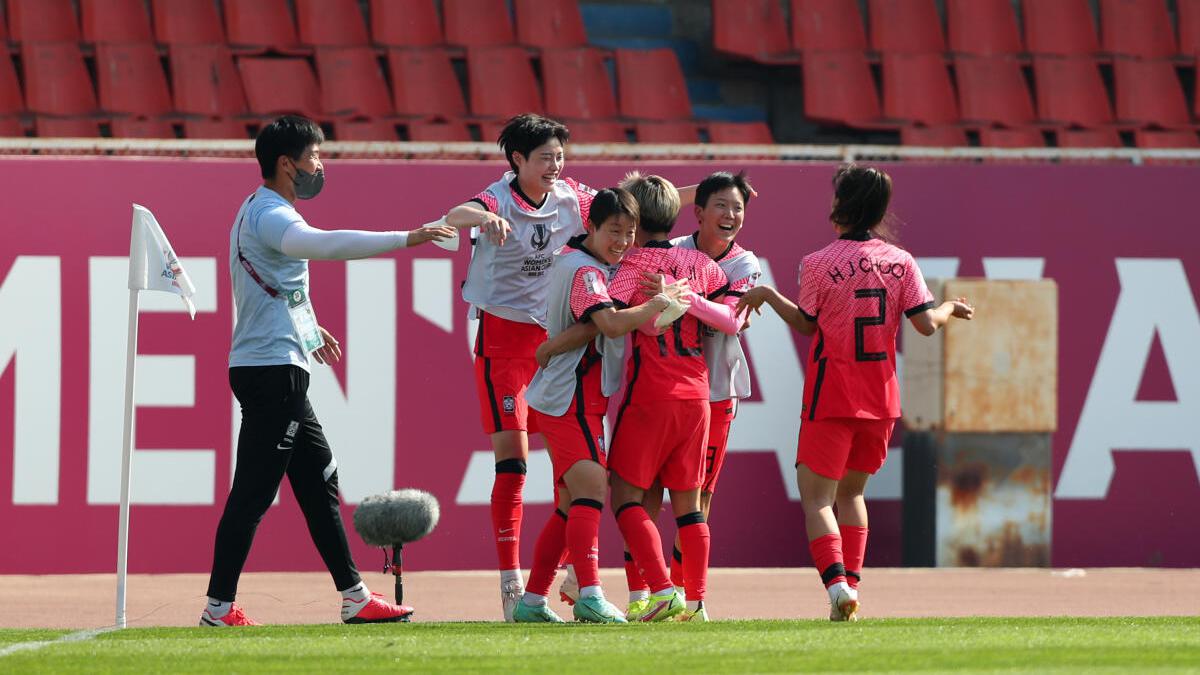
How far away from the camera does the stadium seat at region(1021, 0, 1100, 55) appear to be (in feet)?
46.2

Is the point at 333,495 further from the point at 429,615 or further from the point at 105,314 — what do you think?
the point at 105,314

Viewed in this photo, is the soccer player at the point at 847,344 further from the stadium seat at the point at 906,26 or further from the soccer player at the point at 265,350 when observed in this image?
the stadium seat at the point at 906,26

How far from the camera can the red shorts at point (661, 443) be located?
642cm

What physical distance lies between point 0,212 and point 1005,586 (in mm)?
5491

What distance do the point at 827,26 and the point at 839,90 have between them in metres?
0.77

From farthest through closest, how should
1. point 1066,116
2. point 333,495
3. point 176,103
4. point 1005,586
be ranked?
point 1066,116 → point 176,103 → point 1005,586 → point 333,495

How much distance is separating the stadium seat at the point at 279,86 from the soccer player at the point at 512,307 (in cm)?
587

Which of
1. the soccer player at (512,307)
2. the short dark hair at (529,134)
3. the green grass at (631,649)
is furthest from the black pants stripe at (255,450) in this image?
the short dark hair at (529,134)

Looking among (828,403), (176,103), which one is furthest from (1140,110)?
(828,403)

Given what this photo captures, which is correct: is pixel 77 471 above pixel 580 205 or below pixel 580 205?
below

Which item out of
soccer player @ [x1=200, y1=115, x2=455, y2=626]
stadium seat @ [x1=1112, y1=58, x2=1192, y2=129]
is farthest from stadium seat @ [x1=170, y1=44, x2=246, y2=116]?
stadium seat @ [x1=1112, y1=58, x2=1192, y2=129]

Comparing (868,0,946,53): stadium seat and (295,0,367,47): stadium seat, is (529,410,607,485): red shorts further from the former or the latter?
(868,0,946,53): stadium seat

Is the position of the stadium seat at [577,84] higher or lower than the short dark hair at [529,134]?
higher

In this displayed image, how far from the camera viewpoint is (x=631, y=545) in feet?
21.0
